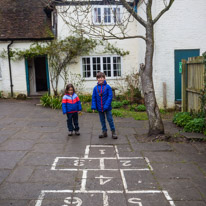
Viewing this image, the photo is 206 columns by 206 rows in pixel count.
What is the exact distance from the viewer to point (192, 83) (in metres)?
8.35

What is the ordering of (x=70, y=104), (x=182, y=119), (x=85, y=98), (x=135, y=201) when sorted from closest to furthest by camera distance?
(x=135, y=201) → (x=70, y=104) → (x=182, y=119) → (x=85, y=98)

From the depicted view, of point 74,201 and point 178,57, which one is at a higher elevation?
point 178,57

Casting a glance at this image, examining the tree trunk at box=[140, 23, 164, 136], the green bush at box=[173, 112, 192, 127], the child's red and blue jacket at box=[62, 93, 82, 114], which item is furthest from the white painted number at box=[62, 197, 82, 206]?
the green bush at box=[173, 112, 192, 127]

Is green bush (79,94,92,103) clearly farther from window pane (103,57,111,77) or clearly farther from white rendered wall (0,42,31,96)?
white rendered wall (0,42,31,96)

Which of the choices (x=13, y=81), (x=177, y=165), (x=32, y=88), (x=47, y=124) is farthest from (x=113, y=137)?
(x=32, y=88)

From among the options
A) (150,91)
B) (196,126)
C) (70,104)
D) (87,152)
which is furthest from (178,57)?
(87,152)

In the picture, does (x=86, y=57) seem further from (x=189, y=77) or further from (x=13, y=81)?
(x=189, y=77)

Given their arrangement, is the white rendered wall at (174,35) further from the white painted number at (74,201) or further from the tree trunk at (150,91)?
the white painted number at (74,201)

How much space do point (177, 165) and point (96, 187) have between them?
169cm

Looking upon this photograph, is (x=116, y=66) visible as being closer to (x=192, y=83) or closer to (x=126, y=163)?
(x=192, y=83)

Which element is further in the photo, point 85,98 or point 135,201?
point 85,98

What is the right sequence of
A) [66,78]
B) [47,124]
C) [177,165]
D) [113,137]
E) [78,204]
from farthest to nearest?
[66,78] < [47,124] < [113,137] < [177,165] < [78,204]

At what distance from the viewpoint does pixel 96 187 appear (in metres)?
3.87

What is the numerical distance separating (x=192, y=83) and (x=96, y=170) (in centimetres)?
516
